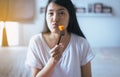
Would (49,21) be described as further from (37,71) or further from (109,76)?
(109,76)

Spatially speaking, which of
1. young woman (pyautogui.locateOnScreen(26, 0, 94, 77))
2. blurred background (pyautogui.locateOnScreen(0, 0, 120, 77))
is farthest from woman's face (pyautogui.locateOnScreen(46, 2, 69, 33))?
blurred background (pyautogui.locateOnScreen(0, 0, 120, 77))

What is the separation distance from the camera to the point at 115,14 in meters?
3.23

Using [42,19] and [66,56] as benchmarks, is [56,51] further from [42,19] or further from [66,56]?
[42,19]

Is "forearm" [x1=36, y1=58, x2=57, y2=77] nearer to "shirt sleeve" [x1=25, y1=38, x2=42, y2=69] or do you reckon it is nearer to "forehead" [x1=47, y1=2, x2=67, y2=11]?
"shirt sleeve" [x1=25, y1=38, x2=42, y2=69]

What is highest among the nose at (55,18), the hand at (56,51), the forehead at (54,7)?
the forehead at (54,7)

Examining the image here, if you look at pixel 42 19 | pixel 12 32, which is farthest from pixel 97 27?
pixel 12 32

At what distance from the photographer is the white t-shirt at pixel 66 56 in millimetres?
838

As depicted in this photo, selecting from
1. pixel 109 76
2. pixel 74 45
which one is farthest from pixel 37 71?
pixel 109 76

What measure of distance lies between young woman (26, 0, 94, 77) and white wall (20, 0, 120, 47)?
2.35 m

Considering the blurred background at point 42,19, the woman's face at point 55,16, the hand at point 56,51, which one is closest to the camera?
the hand at point 56,51

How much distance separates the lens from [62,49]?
822mm

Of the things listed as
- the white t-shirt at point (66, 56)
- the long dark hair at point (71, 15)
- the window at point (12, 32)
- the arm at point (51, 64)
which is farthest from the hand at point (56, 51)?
the window at point (12, 32)

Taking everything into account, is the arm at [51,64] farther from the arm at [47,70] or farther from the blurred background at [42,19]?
the blurred background at [42,19]

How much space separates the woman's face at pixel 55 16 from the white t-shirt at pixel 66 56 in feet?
0.28
